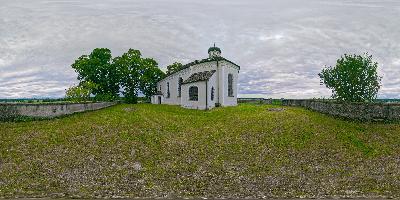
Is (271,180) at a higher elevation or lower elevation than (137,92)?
lower

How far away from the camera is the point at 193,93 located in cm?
5838

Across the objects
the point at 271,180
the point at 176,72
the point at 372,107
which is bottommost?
the point at 271,180

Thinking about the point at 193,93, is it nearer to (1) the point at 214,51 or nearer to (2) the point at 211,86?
(2) the point at 211,86

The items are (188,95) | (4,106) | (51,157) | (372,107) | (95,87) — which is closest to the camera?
(51,157)

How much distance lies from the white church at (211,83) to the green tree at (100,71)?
1922 centimetres

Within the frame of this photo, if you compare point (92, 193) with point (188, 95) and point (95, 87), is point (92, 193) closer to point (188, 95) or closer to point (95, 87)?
point (188, 95)

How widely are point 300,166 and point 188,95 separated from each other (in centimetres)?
3616

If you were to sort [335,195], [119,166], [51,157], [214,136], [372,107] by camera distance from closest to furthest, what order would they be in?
[335,195] < [119,166] < [51,157] < [214,136] < [372,107]

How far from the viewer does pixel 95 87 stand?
230ft

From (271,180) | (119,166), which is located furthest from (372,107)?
(119,166)

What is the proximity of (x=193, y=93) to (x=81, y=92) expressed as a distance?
24.7 m

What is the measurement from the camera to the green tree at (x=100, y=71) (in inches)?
2950

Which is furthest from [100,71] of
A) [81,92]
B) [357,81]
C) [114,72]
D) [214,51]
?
[357,81]

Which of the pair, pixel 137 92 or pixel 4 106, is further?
pixel 137 92
